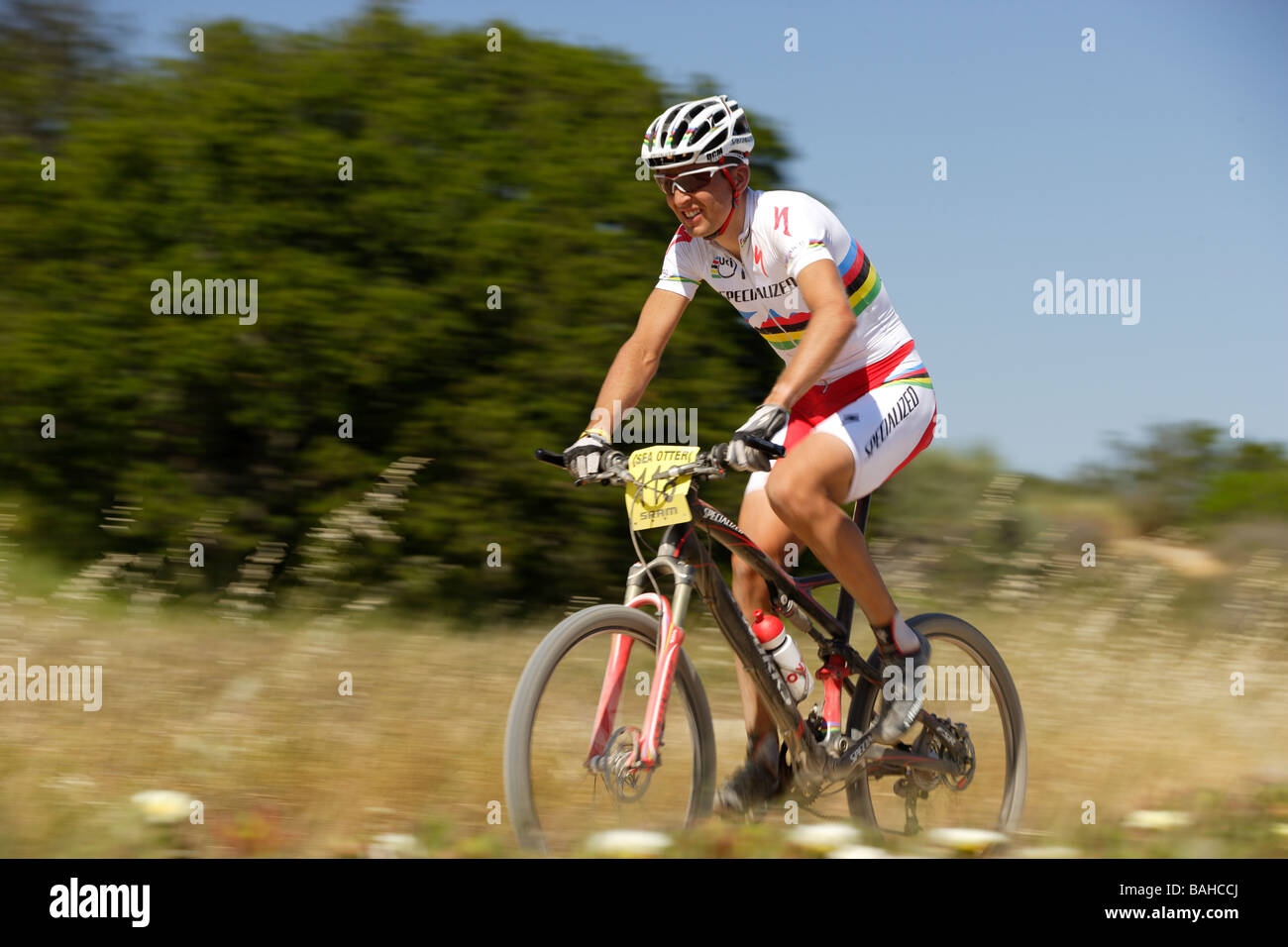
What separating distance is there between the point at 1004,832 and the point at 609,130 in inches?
196

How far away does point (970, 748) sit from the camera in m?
4.55

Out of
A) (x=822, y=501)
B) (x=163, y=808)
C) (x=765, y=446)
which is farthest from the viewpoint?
(x=822, y=501)

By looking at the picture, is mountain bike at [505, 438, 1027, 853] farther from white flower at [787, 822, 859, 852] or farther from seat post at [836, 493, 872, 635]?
white flower at [787, 822, 859, 852]

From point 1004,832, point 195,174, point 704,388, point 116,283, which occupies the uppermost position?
point 195,174

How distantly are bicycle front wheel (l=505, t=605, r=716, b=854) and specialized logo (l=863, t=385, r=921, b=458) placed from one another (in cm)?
95

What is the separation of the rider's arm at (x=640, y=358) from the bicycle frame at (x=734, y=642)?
48 cm

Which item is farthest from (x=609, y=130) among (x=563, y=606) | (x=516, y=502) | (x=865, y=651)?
(x=865, y=651)

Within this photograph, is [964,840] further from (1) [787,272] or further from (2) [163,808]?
(2) [163,808]

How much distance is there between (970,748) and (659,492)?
1.86 m

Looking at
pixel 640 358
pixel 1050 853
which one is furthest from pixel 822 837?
pixel 640 358

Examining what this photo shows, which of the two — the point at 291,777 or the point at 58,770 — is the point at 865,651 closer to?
the point at 291,777

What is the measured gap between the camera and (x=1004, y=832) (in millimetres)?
4520

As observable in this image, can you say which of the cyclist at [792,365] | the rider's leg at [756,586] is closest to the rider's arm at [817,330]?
the cyclist at [792,365]
